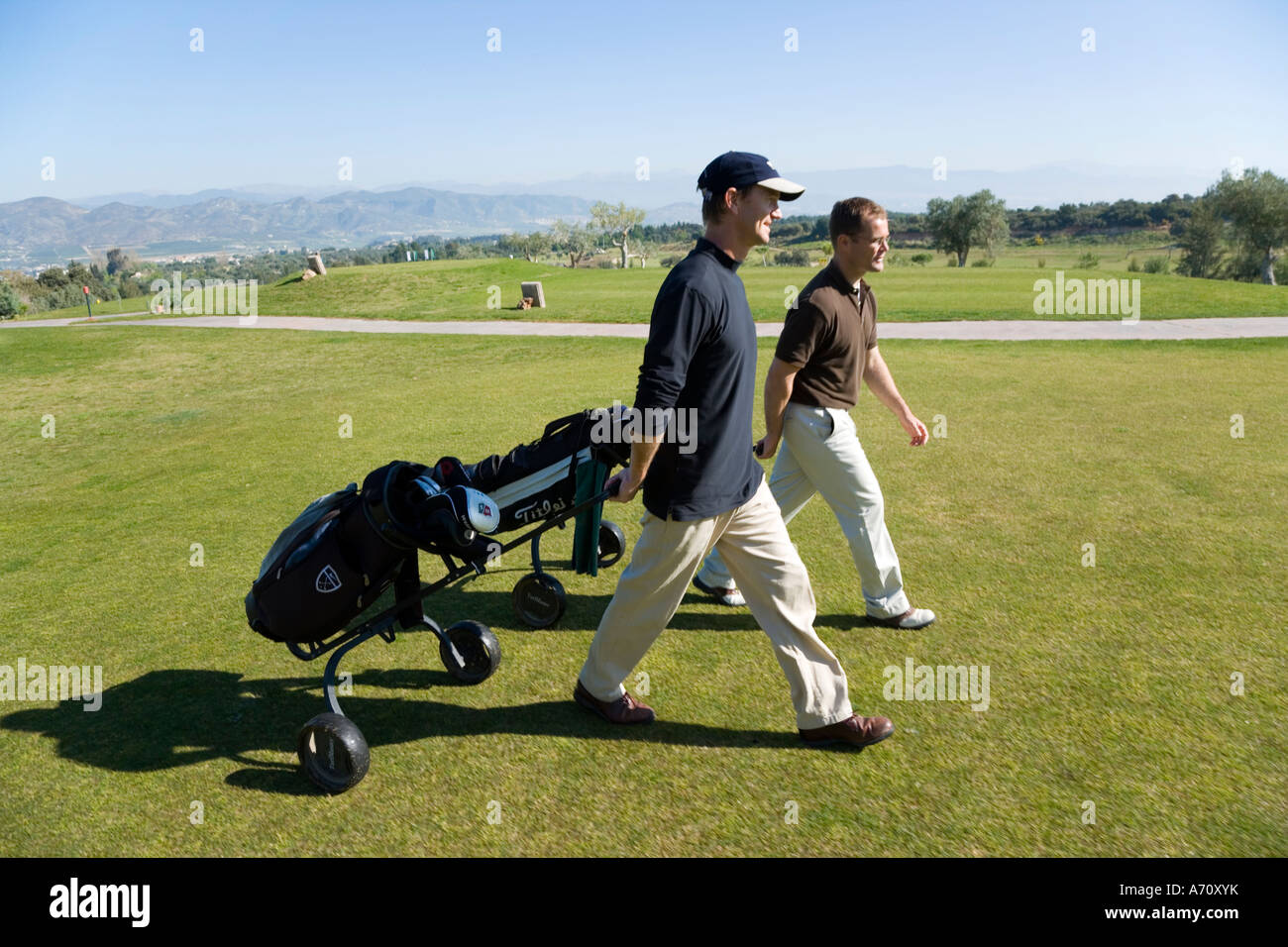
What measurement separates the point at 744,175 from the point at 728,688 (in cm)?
268

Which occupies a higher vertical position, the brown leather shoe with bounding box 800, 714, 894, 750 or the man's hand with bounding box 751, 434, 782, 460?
the man's hand with bounding box 751, 434, 782, 460

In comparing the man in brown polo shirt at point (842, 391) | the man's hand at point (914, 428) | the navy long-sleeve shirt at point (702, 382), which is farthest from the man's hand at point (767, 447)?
the navy long-sleeve shirt at point (702, 382)

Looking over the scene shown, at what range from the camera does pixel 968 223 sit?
8019cm

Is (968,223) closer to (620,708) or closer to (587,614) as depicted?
(587,614)

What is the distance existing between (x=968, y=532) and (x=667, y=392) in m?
4.31

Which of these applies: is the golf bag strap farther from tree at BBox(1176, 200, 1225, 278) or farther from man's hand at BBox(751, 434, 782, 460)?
tree at BBox(1176, 200, 1225, 278)

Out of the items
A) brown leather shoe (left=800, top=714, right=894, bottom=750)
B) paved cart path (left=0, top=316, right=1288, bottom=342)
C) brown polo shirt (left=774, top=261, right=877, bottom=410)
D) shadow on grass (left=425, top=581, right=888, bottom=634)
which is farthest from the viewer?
paved cart path (left=0, top=316, right=1288, bottom=342)

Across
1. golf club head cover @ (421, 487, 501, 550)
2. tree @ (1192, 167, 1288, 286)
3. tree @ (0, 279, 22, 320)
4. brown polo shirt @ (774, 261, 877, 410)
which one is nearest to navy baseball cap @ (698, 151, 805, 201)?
brown polo shirt @ (774, 261, 877, 410)

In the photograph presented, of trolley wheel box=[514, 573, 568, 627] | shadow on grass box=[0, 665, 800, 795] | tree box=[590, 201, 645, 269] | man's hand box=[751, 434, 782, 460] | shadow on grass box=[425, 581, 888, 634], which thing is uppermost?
tree box=[590, 201, 645, 269]

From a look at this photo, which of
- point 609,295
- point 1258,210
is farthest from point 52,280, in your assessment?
point 1258,210

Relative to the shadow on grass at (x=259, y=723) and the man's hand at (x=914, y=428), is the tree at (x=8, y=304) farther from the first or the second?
the man's hand at (x=914, y=428)

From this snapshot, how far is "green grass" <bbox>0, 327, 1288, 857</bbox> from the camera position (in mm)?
3508

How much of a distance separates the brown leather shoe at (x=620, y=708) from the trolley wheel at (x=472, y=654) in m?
0.66
